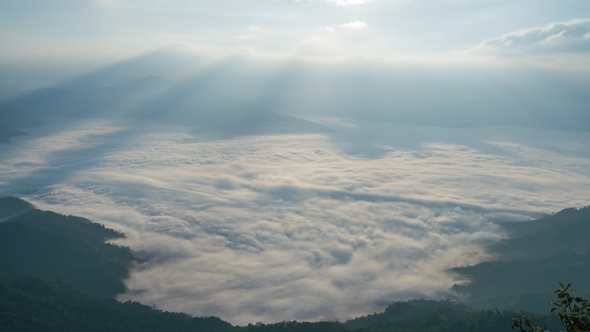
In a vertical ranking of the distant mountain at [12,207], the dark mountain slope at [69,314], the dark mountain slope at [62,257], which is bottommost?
the dark mountain slope at [69,314]

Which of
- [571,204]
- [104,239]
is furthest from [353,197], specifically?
[104,239]

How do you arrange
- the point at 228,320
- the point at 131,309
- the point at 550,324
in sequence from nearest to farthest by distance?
the point at 550,324 → the point at 131,309 → the point at 228,320

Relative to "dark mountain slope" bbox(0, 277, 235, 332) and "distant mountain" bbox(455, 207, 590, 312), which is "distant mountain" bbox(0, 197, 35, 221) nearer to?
"dark mountain slope" bbox(0, 277, 235, 332)

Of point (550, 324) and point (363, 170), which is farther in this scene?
point (363, 170)

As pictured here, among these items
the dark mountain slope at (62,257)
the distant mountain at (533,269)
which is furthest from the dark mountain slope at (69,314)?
the distant mountain at (533,269)

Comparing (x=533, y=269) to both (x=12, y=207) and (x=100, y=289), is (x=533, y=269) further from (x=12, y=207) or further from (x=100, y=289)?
(x=12, y=207)

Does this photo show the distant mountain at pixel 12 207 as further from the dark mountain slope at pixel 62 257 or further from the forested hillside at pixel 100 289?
the dark mountain slope at pixel 62 257

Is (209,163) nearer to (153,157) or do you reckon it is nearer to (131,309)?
(153,157)

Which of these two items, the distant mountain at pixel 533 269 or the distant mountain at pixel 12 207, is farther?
the distant mountain at pixel 12 207

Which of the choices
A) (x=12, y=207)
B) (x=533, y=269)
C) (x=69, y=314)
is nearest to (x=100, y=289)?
(x=69, y=314)
